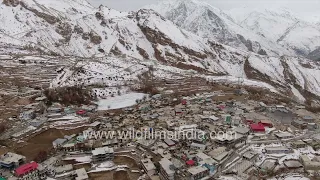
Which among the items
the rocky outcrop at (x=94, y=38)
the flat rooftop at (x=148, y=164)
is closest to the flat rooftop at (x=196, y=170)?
the flat rooftop at (x=148, y=164)

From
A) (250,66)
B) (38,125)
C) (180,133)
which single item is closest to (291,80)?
(250,66)

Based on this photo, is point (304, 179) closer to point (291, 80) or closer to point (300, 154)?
point (300, 154)

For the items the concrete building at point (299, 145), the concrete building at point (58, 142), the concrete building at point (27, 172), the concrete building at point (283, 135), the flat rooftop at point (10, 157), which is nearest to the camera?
the concrete building at point (27, 172)

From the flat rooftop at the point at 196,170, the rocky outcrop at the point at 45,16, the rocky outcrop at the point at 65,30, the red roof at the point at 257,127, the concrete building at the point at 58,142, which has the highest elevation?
the rocky outcrop at the point at 45,16

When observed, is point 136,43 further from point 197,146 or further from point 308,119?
point 197,146

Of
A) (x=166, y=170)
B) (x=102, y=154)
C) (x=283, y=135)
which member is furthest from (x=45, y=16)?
(x=166, y=170)

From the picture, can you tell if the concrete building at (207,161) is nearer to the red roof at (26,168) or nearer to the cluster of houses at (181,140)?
the cluster of houses at (181,140)

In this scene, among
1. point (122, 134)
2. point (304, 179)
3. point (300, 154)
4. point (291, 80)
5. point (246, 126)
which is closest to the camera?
point (304, 179)
